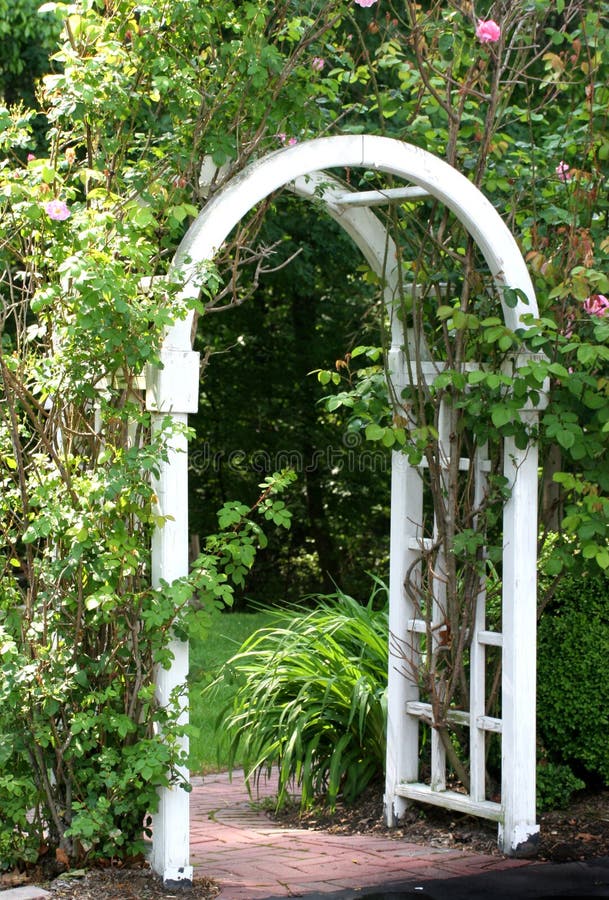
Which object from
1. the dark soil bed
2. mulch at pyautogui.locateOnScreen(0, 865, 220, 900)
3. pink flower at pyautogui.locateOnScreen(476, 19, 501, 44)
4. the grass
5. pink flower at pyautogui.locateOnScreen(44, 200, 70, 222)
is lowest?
the dark soil bed

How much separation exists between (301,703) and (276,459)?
955 cm

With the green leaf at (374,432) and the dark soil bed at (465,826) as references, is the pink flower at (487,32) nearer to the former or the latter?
the green leaf at (374,432)

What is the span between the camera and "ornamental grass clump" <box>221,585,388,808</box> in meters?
5.51

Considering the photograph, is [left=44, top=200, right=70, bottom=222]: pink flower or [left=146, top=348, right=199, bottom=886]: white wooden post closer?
[left=44, top=200, right=70, bottom=222]: pink flower

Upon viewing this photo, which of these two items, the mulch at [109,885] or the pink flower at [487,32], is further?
the pink flower at [487,32]

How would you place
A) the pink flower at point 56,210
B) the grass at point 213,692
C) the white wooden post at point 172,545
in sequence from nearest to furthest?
the pink flower at point 56,210
the white wooden post at point 172,545
the grass at point 213,692

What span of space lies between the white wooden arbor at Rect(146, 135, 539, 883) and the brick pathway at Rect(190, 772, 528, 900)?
0.76ft

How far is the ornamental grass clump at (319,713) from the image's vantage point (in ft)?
18.1

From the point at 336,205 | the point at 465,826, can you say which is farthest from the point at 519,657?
the point at 336,205

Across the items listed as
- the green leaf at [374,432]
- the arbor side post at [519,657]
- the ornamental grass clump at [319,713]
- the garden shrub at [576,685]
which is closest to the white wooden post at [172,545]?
the green leaf at [374,432]

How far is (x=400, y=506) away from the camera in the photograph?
17.5 ft

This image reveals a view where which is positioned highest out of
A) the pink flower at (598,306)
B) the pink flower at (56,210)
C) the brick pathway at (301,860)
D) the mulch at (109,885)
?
the pink flower at (56,210)

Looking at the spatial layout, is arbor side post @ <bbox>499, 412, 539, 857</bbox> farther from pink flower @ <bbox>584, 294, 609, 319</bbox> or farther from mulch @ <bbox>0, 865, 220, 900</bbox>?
mulch @ <bbox>0, 865, 220, 900</bbox>

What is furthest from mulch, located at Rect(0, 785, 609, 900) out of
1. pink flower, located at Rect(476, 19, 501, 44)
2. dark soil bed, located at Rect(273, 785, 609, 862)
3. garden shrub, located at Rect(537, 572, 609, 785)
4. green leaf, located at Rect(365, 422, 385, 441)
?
pink flower, located at Rect(476, 19, 501, 44)
